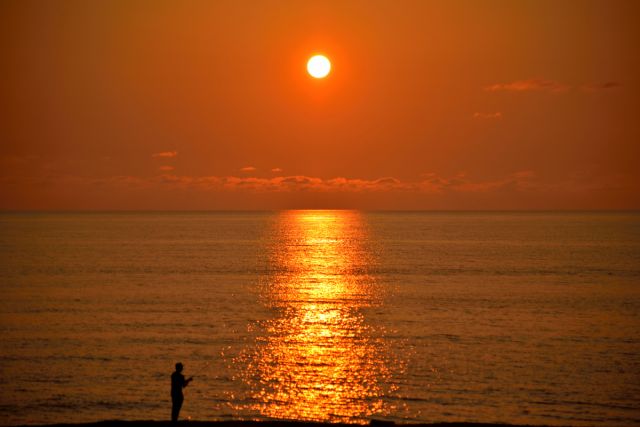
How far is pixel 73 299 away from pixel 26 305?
5548 mm

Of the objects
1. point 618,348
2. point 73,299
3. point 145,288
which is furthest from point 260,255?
point 618,348

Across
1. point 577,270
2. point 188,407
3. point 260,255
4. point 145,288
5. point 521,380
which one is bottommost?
point 188,407

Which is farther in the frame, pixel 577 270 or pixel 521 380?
pixel 577 270

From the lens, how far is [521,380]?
37312mm

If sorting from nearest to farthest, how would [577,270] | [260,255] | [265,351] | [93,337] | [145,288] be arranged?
[265,351] < [93,337] < [145,288] < [577,270] < [260,255]

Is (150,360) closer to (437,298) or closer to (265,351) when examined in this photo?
(265,351)

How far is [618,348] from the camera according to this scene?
45.1 m

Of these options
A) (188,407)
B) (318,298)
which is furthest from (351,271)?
(188,407)

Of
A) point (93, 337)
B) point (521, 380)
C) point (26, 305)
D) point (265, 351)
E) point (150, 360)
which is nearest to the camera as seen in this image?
point (521, 380)

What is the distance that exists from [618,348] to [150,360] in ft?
103

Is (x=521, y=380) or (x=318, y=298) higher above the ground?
(x=318, y=298)

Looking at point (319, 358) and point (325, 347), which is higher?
point (325, 347)

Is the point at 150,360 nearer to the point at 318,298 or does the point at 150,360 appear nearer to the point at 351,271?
the point at 318,298

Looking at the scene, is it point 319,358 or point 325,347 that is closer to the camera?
point 319,358
